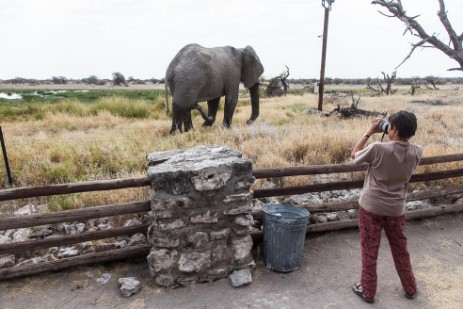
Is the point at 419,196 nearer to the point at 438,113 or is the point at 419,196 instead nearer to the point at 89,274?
the point at 89,274

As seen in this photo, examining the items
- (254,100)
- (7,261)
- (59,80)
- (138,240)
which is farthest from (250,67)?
(59,80)

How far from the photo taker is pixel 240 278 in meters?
3.58

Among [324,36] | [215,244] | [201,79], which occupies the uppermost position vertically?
[324,36]

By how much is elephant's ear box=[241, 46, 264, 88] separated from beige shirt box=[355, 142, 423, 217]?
7.21 meters

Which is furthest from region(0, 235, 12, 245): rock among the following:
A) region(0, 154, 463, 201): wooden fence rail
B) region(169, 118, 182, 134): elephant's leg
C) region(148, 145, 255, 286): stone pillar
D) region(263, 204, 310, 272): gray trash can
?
region(169, 118, 182, 134): elephant's leg

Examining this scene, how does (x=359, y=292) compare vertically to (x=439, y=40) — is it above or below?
below

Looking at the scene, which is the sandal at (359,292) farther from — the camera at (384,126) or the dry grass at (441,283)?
the camera at (384,126)

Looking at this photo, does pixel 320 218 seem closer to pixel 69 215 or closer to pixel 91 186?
pixel 91 186

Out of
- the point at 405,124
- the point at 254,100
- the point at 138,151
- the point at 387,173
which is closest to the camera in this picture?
the point at 405,124

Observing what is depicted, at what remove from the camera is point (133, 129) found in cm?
940

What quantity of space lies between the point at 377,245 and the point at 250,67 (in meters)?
7.40

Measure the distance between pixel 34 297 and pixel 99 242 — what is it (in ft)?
2.71

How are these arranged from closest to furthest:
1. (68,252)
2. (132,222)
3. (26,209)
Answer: (68,252), (132,222), (26,209)

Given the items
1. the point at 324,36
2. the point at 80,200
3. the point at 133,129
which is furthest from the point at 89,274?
the point at 324,36
